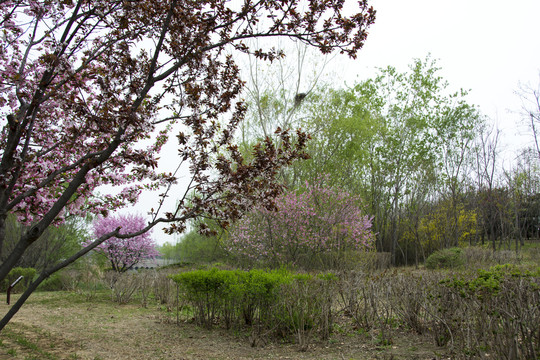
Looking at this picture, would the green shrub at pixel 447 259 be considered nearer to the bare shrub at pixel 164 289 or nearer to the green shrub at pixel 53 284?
the bare shrub at pixel 164 289

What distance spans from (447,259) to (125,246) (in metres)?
12.5

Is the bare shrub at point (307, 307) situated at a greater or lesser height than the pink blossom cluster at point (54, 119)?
lesser

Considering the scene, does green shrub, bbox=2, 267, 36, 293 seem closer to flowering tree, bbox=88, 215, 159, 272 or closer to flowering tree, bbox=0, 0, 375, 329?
flowering tree, bbox=88, 215, 159, 272

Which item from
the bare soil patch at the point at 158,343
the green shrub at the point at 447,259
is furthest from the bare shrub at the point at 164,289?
the green shrub at the point at 447,259

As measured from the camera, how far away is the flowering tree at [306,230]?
12219 millimetres

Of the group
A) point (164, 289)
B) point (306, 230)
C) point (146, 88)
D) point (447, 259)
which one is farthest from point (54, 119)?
→ point (447, 259)

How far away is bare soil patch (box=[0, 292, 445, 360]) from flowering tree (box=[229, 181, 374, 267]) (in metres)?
5.91

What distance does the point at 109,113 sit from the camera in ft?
10.5

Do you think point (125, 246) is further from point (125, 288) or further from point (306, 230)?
point (306, 230)

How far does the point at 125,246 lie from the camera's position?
45.5 ft

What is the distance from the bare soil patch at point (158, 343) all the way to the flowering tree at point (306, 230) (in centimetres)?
591

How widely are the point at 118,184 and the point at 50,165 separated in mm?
1040

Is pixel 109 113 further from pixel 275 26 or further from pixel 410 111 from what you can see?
pixel 410 111

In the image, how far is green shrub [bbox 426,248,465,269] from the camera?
1354 centimetres
